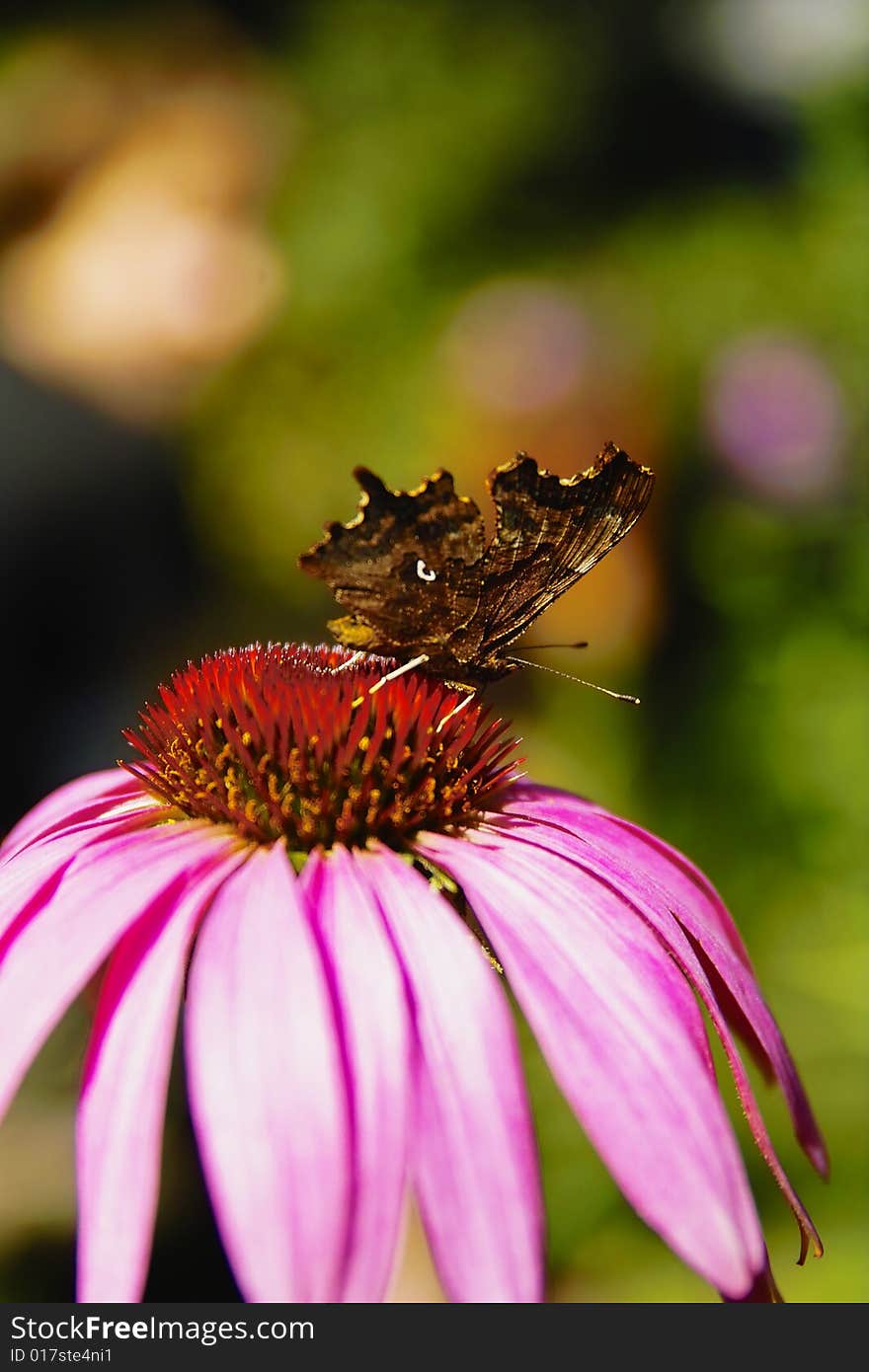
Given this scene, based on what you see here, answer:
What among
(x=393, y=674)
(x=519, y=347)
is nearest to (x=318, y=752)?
(x=393, y=674)

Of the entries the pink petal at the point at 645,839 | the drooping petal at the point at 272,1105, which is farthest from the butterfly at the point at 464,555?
the drooping petal at the point at 272,1105

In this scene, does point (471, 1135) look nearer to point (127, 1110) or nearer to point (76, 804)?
point (127, 1110)

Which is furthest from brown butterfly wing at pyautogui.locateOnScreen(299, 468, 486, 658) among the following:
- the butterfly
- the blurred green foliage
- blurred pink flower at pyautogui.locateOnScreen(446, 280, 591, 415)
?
blurred pink flower at pyautogui.locateOnScreen(446, 280, 591, 415)

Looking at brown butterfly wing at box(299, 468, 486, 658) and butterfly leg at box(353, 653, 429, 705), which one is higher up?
brown butterfly wing at box(299, 468, 486, 658)

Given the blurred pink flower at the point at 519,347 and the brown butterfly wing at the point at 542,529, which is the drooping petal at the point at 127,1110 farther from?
the blurred pink flower at the point at 519,347

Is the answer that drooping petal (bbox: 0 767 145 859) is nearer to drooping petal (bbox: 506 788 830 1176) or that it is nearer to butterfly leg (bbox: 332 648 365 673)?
butterfly leg (bbox: 332 648 365 673)
